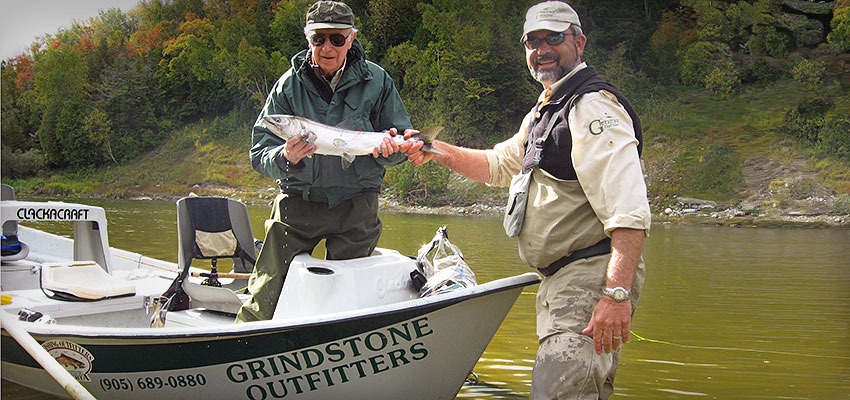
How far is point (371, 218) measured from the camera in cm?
459

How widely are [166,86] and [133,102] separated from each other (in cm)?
308

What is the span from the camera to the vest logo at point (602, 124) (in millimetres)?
2928

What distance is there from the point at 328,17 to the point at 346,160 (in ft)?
2.78

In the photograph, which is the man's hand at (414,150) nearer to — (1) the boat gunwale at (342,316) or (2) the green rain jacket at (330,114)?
(2) the green rain jacket at (330,114)

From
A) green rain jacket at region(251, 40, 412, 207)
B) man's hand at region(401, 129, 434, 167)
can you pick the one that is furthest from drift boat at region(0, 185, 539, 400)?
man's hand at region(401, 129, 434, 167)

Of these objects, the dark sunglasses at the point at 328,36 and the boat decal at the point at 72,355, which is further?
the boat decal at the point at 72,355

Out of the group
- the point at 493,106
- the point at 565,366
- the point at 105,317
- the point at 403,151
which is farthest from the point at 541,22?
the point at 493,106

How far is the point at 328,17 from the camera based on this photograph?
402cm

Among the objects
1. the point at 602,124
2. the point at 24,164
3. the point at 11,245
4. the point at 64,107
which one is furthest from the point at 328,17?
the point at 64,107

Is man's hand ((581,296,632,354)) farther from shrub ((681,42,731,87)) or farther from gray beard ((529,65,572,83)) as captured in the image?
shrub ((681,42,731,87))

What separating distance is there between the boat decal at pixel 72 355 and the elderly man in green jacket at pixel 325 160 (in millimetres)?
1204

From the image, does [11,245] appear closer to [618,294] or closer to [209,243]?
[209,243]

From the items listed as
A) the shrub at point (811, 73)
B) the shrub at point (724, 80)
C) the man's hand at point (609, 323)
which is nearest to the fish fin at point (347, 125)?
the man's hand at point (609, 323)

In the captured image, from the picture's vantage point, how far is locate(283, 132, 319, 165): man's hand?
3.66 m
